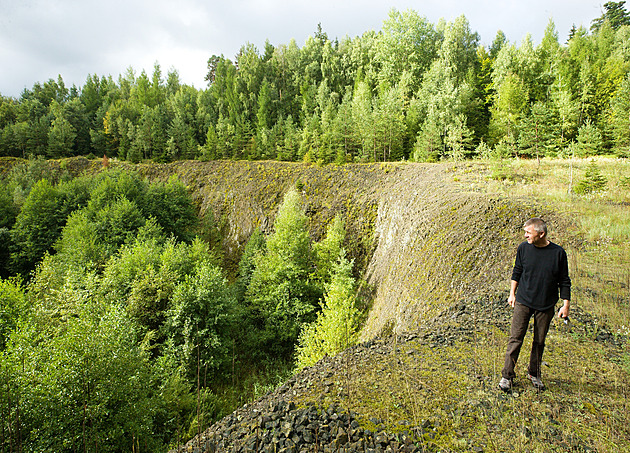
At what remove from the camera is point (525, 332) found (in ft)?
15.3

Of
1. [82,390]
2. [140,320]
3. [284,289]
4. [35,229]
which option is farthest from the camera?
[35,229]

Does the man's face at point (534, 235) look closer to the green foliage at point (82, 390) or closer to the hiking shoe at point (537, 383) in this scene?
the hiking shoe at point (537, 383)

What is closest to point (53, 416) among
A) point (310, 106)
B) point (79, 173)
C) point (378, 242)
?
point (378, 242)

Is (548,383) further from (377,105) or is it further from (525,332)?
(377,105)

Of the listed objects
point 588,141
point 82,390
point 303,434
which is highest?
point 588,141

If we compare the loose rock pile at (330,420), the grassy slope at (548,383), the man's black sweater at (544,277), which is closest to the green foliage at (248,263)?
the loose rock pile at (330,420)

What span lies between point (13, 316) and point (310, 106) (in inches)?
1793

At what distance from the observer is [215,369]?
1861 cm

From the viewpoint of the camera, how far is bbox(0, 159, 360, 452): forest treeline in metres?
10.3

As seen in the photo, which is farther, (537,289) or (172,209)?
(172,209)

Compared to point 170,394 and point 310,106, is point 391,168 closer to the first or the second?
point 170,394

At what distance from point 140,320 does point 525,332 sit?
68.0 feet

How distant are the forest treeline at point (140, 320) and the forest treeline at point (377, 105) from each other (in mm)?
13359

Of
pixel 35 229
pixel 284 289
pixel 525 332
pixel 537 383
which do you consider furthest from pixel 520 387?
pixel 35 229
